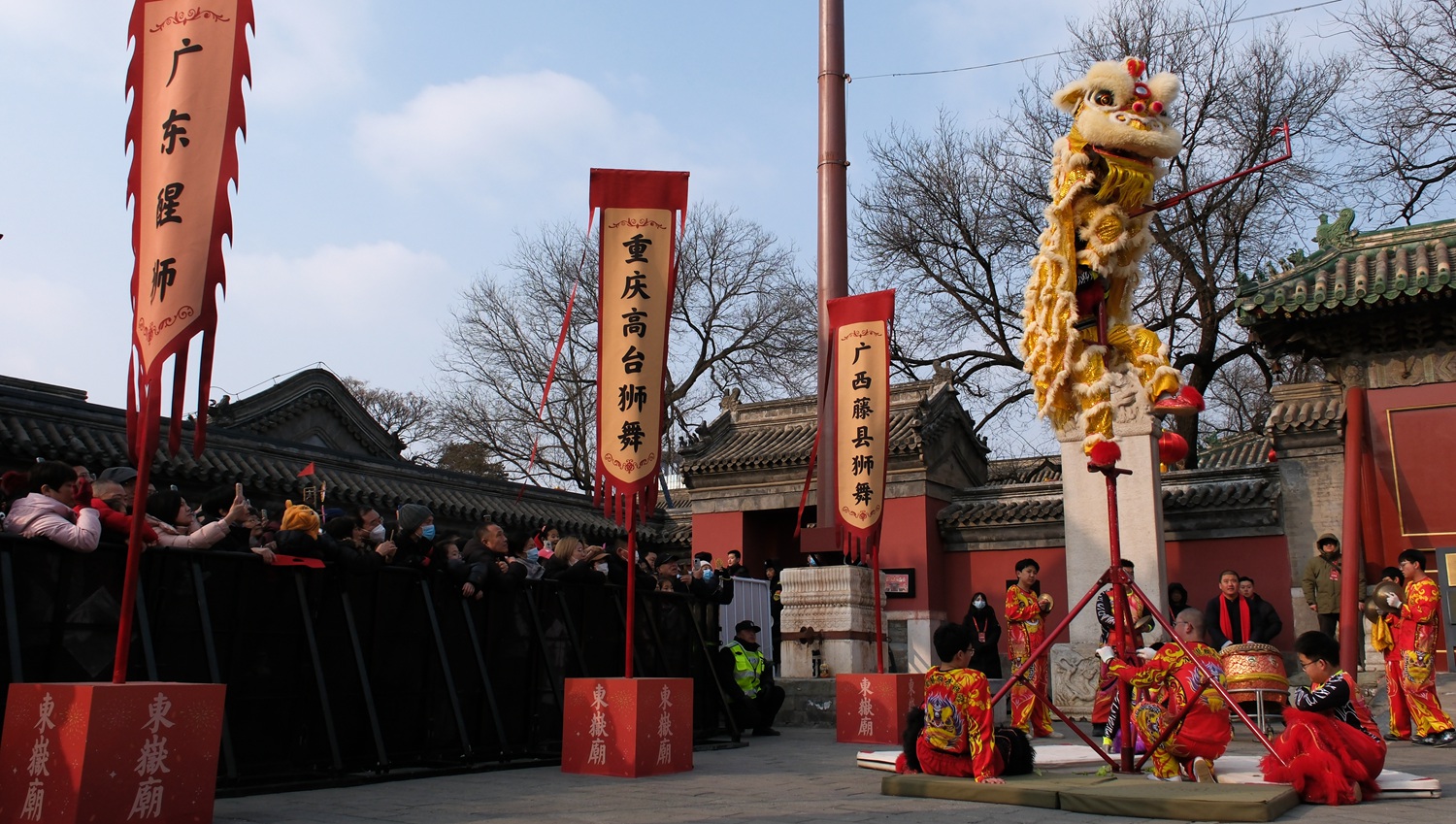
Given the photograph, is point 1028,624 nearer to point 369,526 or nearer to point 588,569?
point 588,569

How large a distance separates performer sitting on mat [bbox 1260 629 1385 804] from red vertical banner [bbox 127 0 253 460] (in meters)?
5.33

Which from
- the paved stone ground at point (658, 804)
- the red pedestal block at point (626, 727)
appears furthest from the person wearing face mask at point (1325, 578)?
the red pedestal block at point (626, 727)

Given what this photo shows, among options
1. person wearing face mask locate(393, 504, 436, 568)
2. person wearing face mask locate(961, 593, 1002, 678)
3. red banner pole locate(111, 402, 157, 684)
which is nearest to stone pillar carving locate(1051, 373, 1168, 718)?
person wearing face mask locate(961, 593, 1002, 678)

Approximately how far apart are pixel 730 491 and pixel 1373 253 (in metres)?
10.2

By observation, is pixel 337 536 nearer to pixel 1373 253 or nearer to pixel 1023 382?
pixel 1373 253

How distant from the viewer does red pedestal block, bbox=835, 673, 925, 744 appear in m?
9.04

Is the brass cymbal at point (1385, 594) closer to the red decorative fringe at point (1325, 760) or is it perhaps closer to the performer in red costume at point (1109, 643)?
the performer in red costume at point (1109, 643)

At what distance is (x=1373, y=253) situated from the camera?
38.5ft

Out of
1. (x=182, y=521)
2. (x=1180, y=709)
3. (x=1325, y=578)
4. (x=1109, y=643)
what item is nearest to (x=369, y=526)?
(x=182, y=521)

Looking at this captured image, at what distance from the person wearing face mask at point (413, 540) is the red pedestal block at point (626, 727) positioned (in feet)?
4.15

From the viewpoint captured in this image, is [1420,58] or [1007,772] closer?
[1007,772]

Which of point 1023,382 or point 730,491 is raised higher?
point 1023,382

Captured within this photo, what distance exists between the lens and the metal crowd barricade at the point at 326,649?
5270mm

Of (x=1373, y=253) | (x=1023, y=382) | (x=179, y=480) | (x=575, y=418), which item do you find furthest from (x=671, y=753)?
(x=575, y=418)
